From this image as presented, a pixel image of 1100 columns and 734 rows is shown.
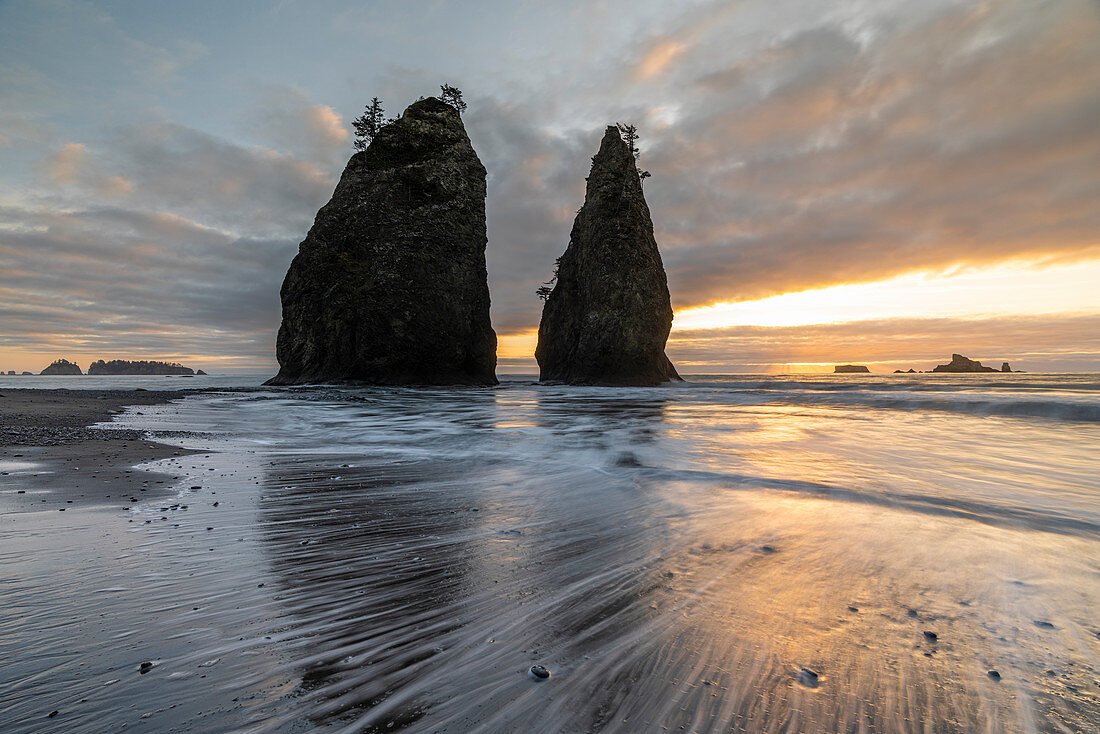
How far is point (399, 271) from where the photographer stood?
2977cm

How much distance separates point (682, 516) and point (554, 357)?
127 ft

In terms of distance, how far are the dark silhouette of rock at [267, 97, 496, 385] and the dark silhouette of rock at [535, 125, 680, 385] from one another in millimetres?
8222

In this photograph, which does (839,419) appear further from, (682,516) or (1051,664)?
(1051,664)

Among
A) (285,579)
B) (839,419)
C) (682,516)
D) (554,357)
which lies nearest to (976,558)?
(682,516)

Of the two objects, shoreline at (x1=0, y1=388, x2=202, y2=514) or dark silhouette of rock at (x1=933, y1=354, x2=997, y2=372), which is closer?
shoreline at (x1=0, y1=388, x2=202, y2=514)

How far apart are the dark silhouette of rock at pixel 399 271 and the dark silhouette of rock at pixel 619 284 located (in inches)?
324

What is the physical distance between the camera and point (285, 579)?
91.2 inches

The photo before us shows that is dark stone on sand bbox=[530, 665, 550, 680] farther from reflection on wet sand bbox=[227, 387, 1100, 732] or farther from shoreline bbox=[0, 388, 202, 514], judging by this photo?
shoreline bbox=[0, 388, 202, 514]

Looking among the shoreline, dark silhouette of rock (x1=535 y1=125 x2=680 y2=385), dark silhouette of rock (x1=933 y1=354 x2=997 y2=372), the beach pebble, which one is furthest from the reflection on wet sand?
dark silhouette of rock (x1=933 y1=354 x2=997 y2=372)

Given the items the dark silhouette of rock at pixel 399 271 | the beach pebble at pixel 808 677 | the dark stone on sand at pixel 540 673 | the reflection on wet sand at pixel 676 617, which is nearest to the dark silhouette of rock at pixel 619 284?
the dark silhouette of rock at pixel 399 271

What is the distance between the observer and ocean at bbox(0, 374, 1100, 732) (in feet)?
4.56

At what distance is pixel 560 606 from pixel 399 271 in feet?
99.5

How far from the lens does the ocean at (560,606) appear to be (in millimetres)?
1389

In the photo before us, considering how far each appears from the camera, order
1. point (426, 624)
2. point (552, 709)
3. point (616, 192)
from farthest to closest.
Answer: point (616, 192) < point (426, 624) < point (552, 709)
